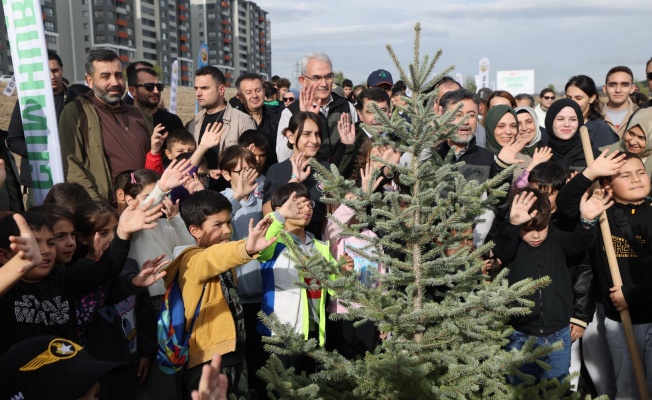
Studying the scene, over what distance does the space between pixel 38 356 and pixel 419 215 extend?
1.85 meters

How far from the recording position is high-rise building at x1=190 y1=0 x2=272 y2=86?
5017 inches

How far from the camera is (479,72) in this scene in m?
21.9

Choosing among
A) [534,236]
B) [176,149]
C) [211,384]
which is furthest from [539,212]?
[176,149]

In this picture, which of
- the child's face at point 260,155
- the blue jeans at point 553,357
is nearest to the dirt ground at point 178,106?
the child's face at point 260,155

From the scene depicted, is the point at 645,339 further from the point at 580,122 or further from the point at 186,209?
the point at 186,209

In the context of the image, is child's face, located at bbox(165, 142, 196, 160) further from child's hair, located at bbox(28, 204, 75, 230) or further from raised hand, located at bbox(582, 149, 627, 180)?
raised hand, located at bbox(582, 149, 627, 180)

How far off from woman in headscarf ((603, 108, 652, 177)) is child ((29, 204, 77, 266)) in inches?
180

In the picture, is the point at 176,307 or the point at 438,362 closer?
the point at 438,362

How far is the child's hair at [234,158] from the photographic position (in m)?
5.39

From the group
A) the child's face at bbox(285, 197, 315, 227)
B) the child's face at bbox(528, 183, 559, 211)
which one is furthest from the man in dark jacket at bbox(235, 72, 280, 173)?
the child's face at bbox(528, 183, 559, 211)

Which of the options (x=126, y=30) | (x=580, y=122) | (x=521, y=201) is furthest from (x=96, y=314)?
(x=126, y=30)

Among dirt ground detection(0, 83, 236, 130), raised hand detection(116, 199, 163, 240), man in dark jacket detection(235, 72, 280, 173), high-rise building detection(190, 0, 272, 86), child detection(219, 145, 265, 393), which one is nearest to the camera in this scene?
raised hand detection(116, 199, 163, 240)

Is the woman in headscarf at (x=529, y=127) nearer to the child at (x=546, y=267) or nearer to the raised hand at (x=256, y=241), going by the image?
the child at (x=546, y=267)

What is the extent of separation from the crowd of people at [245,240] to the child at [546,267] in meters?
0.01
